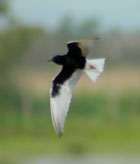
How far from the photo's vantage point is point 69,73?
24.5 ft

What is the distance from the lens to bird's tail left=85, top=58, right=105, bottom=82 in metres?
7.02

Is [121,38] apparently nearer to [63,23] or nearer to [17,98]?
[63,23]

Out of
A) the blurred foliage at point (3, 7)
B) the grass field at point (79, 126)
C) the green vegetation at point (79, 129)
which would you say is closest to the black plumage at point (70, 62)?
the grass field at point (79, 126)

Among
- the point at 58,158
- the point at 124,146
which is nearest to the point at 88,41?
the point at 58,158

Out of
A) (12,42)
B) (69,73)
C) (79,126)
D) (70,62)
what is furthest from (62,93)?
(12,42)

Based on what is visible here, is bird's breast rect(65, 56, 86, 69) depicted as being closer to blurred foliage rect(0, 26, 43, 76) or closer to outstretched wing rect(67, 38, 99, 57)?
outstretched wing rect(67, 38, 99, 57)

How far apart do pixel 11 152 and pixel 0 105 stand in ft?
11.9

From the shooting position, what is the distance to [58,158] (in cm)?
1861

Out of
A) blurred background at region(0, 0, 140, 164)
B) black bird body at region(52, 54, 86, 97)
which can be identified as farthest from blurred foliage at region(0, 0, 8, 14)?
black bird body at region(52, 54, 86, 97)

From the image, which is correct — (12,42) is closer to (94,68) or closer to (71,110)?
(71,110)

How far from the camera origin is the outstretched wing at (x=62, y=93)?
7195mm

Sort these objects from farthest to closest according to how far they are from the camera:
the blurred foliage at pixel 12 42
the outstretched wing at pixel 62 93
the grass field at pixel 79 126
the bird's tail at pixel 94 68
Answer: the blurred foliage at pixel 12 42 < the grass field at pixel 79 126 < the outstretched wing at pixel 62 93 < the bird's tail at pixel 94 68

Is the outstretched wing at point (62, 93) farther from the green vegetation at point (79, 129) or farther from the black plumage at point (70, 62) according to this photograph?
the green vegetation at point (79, 129)

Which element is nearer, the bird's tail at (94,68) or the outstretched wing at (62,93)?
the bird's tail at (94,68)
